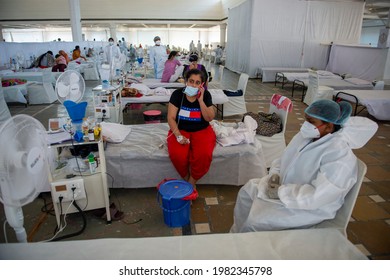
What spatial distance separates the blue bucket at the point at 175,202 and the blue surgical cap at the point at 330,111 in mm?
1167

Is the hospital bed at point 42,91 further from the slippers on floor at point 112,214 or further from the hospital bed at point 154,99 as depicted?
the slippers on floor at point 112,214

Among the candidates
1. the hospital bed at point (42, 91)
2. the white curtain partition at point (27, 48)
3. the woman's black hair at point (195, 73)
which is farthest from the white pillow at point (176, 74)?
the white curtain partition at point (27, 48)

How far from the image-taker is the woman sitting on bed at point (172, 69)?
21.1 feet

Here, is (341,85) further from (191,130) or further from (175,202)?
(175,202)

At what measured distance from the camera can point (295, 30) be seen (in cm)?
1095

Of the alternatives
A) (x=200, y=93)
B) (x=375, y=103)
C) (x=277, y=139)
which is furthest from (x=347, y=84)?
(x=200, y=93)

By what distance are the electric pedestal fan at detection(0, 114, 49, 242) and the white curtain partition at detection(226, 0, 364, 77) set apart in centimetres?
1075

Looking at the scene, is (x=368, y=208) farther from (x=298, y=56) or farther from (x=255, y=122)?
(x=298, y=56)

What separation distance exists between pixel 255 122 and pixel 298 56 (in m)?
9.30

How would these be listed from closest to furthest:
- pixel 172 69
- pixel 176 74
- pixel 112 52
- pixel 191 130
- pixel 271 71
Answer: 1. pixel 191 130
2. pixel 172 69
3. pixel 176 74
4. pixel 112 52
5. pixel 271 71

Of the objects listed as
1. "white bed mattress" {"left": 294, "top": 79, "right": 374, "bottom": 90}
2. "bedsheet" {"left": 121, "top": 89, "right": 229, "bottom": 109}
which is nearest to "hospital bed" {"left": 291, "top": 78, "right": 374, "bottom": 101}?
"white bed mattress" {"left": 294, "top": 79, "right": 374, "bottom": 90}

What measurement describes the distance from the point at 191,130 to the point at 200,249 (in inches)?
66.4

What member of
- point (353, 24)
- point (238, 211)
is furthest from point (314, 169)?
point (353, 24)

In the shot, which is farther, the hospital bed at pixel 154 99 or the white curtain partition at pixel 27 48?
the white curtain partition at pixel 27 48
